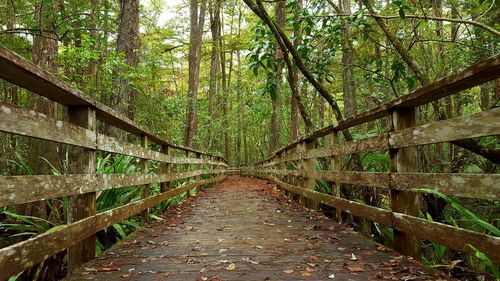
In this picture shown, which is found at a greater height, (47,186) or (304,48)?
(304,48)

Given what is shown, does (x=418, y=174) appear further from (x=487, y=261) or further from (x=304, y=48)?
(x=304, y=48)

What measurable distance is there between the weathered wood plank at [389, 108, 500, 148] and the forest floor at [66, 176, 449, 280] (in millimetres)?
887

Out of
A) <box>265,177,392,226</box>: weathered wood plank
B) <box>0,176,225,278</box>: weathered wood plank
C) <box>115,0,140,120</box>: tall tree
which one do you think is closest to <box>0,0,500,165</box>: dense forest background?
<box>115,0,140,120</box>: tall tree

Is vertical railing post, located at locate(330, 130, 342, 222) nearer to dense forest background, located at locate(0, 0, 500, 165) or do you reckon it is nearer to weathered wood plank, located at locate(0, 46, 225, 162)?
dense forest background, located at locate(0, 0, 500, 165)

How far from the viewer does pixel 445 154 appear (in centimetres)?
570

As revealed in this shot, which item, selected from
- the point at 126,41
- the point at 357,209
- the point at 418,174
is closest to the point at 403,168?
the point at 418,174

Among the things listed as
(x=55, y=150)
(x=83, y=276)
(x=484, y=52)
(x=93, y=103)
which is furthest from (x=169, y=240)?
(x=484, y=52)

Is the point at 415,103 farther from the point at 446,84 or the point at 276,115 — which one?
the point at 276,115

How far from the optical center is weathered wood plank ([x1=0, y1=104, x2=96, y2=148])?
193 cm

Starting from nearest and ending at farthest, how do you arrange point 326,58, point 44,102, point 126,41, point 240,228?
point 240,228 < point 44,102 < point 326,58 < point 126,41

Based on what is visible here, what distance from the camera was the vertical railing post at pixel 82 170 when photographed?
9.37ft

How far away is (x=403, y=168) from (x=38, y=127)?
2644 millimetres

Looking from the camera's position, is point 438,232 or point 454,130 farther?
point 438,232

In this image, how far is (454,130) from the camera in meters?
2.37
